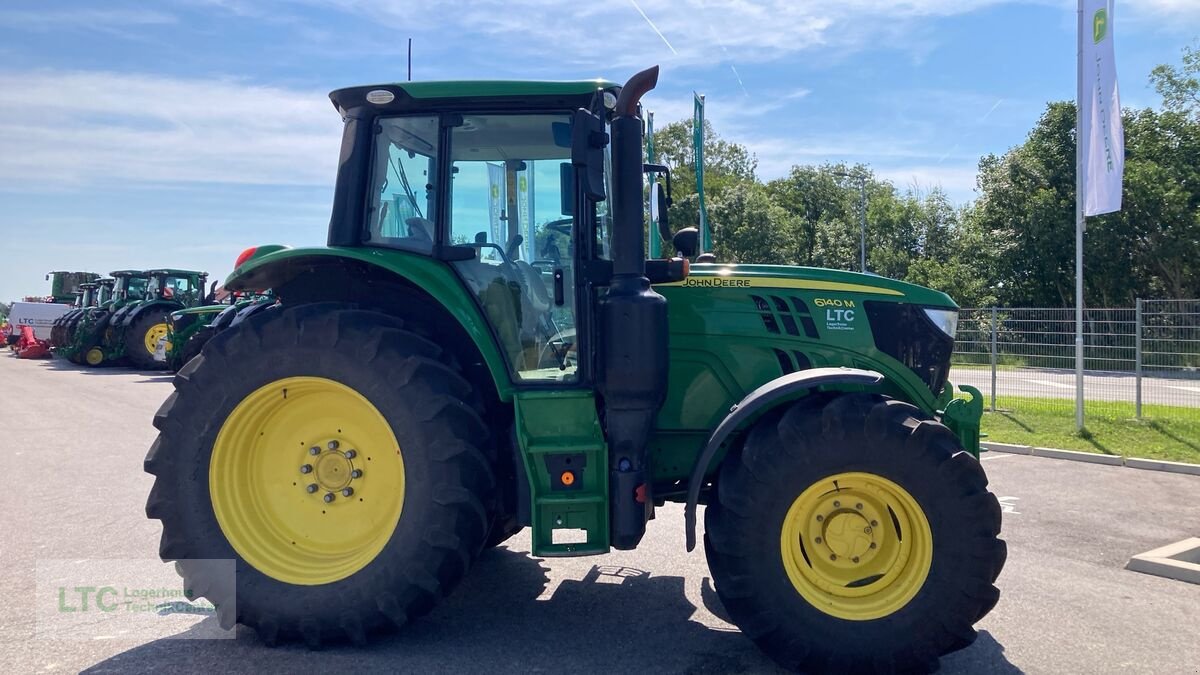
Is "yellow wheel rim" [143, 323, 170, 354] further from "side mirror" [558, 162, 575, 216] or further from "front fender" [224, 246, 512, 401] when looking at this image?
"side mirror" [558, 162, 575, 216]

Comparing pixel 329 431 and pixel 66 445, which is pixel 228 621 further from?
pixel 66 445

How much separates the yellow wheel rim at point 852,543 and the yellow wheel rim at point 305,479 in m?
1.91

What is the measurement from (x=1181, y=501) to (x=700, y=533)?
448 centimetres

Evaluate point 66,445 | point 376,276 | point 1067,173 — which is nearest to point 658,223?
point 376,276

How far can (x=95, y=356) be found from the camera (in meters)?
24.9

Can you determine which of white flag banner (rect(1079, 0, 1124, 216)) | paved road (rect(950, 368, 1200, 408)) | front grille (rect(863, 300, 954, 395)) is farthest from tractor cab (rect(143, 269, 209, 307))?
front grille (rect(863, 300, 954, 395))

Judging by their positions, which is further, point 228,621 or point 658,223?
point 658,223

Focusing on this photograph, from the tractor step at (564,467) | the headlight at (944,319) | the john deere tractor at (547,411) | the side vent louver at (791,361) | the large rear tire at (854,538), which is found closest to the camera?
the large rear tire at (854,538)

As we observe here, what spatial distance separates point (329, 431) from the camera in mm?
4512

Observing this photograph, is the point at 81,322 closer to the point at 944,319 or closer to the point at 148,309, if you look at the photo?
the point at 148,309

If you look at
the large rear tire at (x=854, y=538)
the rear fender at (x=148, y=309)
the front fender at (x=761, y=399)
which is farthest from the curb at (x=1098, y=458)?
the rear fender at (x=148, y=309)

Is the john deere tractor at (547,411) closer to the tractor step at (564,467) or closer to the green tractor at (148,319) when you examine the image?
the tractor step at (564,467)
